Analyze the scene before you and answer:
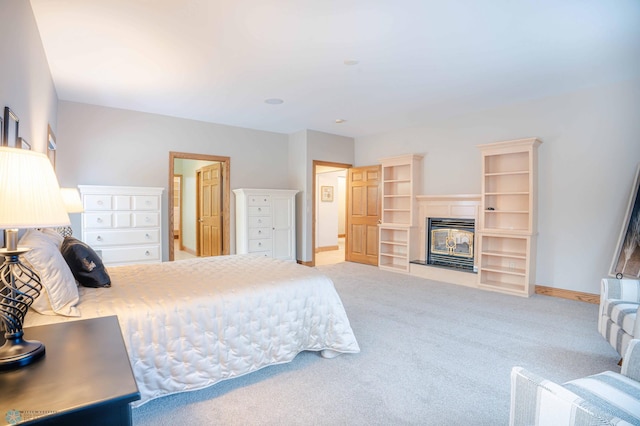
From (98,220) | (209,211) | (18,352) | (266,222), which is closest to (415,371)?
(18,352)

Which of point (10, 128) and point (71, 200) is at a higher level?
point (10, 128)

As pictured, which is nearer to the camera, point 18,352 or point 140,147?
point 18,352

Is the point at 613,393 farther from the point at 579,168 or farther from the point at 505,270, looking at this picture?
the point at 579,168

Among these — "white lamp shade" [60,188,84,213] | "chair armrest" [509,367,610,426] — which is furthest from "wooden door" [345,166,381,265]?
"chair armrest" [509,367,610,426]

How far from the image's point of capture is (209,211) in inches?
264

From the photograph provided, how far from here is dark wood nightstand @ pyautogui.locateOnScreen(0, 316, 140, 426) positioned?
805 millimetres

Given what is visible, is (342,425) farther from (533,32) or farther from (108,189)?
(108,189)

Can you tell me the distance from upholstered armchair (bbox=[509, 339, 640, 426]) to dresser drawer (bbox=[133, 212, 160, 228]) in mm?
4654

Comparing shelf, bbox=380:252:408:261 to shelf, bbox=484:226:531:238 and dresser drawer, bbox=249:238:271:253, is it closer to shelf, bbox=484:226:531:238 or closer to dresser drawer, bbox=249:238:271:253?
shelf, bbox=484:226:531:238

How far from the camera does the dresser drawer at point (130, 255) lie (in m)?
4.36

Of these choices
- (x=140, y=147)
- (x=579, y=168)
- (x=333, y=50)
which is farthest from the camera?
(x=140, y=147)

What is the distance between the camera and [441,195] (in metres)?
5.42

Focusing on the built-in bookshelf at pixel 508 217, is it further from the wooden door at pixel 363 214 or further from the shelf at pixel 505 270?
the wooden door at pixel 363 214

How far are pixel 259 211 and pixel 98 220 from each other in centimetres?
234
